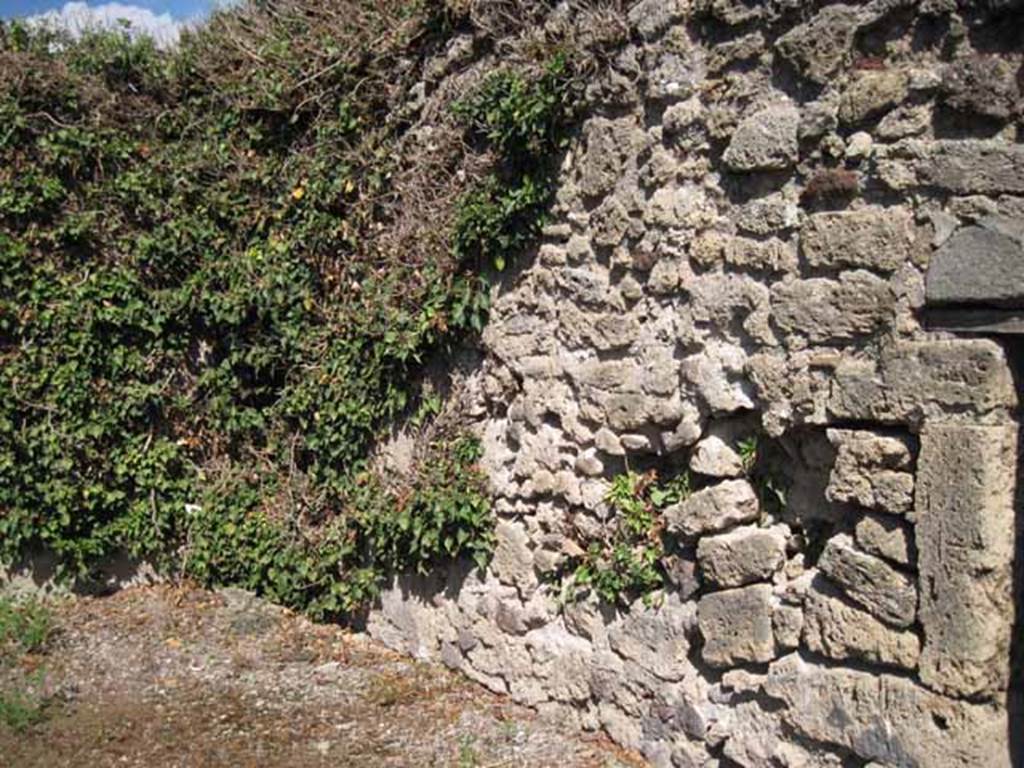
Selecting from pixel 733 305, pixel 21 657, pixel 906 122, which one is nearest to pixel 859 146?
pixel 906 122

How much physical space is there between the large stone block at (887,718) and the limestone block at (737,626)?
0.10 m

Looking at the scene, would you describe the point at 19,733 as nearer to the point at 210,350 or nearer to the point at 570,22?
the point at 210,350

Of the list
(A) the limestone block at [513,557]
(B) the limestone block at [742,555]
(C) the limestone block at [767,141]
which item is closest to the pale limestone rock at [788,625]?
(B) the limestone block at [742,555]

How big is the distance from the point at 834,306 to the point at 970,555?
903 mm

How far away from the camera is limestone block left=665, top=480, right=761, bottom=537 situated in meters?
3.82

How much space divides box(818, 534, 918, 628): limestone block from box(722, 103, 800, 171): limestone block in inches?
52.4

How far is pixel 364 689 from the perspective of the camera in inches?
196

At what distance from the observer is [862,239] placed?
3.34 metres

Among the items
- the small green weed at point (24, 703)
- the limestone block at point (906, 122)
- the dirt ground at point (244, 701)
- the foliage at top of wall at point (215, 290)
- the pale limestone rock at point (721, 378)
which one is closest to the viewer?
the limestone block at point (906, 122)

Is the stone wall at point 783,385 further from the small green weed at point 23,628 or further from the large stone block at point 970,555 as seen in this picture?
the small green weed at point 23,628

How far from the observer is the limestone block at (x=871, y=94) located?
3.26 m

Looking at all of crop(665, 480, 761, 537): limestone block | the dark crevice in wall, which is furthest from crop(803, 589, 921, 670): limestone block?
crop(665, 480, 761, 537): limestone block

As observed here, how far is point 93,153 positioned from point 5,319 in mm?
1066

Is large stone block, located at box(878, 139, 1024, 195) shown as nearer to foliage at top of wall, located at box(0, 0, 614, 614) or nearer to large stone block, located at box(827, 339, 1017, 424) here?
large stone block, located at box(827, 339, 1017, 424)
